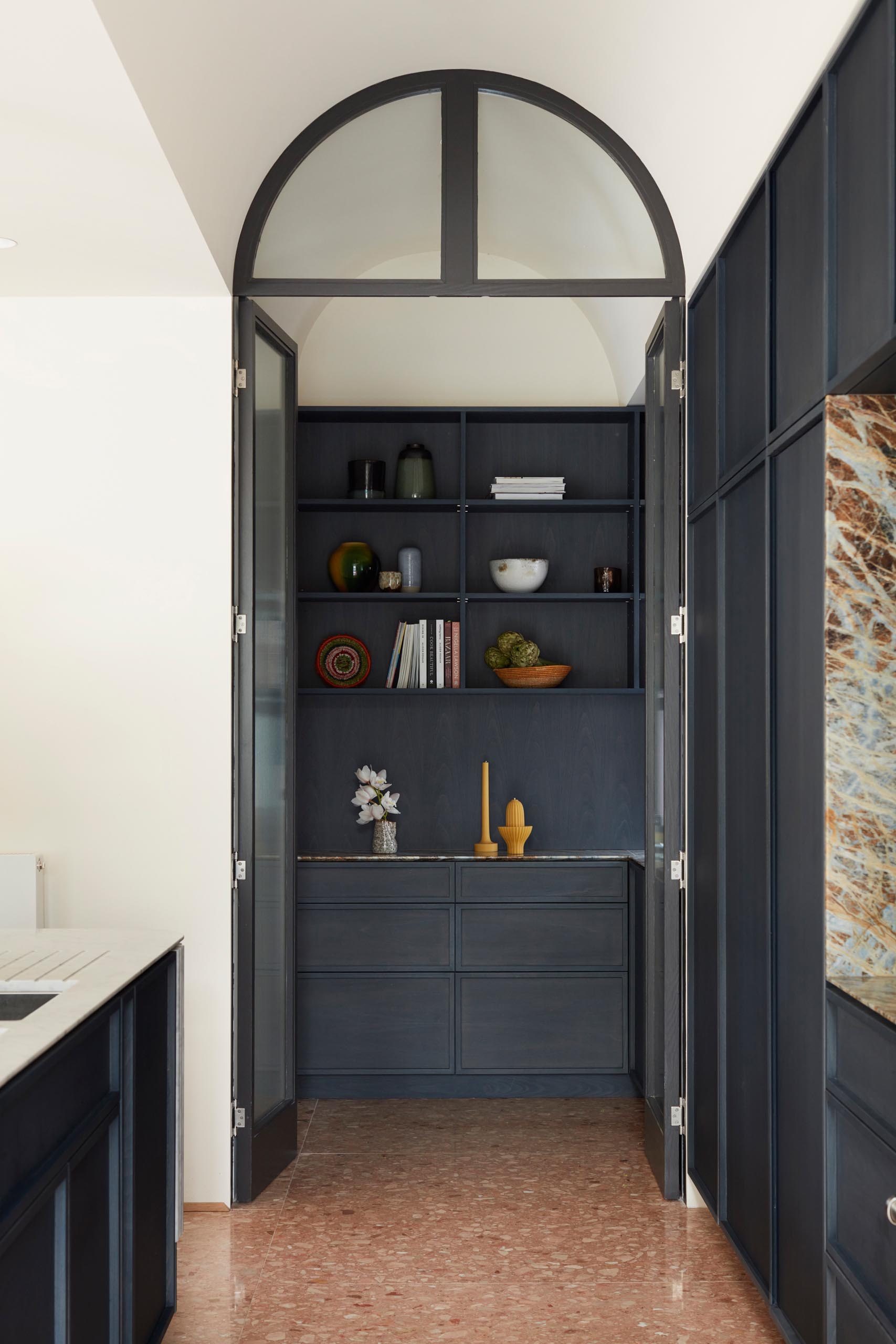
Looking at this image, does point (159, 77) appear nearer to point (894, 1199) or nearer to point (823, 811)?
point (823, 811)

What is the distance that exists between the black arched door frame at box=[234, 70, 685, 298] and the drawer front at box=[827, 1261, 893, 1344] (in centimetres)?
273

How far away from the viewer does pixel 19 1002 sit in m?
2.19

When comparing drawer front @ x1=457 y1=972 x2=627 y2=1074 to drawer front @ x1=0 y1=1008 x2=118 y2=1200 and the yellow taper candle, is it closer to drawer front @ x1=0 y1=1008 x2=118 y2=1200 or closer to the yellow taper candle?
the yellow taper candle

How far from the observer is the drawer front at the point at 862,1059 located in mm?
1874

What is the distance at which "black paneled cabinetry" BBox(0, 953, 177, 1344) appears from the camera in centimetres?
175

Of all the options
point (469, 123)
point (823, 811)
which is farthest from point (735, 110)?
point (823, 811)

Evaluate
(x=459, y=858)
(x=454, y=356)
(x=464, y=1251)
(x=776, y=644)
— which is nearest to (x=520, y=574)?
(x=454, y=356)

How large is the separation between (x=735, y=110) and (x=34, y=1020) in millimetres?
2526

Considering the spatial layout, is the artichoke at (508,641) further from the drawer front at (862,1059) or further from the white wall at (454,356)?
the drawer front at (862,1059)

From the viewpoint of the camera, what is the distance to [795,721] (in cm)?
237

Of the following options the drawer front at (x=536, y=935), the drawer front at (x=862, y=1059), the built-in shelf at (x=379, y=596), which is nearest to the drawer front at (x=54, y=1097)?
the drawer front at (x=862, y=1059)

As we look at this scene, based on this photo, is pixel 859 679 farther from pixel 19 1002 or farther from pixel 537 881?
pixel 537 881

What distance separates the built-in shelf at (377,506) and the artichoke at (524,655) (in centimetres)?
64

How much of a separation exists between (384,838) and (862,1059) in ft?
Result: 9.24
